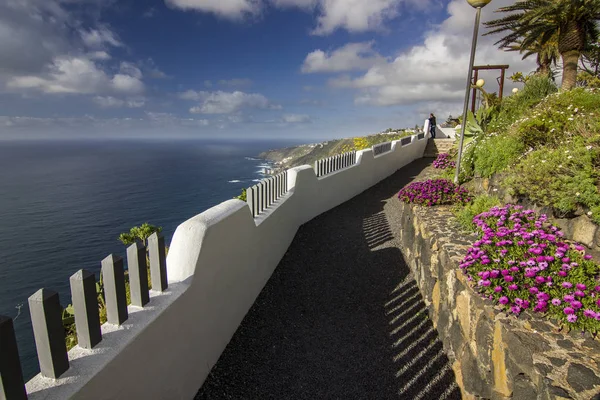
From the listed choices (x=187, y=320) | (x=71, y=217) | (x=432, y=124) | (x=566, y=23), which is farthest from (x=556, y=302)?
(x=71, y=217)

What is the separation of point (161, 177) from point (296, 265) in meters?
124

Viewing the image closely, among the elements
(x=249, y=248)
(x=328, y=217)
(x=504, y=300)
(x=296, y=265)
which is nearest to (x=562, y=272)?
(x=504, y=300)

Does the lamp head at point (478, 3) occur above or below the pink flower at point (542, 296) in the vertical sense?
above

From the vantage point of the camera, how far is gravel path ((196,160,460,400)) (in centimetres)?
314

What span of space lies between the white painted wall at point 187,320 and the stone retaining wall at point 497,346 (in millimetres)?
2419

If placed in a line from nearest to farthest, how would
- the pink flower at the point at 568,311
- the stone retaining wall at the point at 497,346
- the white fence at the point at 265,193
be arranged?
the stone retaining wall at the point at 497,346, the pink flower at the point at 568,311, the white fence at the point at 265,193

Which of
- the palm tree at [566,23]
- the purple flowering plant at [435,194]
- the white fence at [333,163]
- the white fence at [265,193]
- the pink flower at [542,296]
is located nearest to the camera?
the pink flower at [542,296]

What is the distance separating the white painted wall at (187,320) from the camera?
6.15ft

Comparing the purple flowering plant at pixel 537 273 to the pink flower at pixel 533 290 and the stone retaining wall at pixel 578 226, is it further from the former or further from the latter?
the stone retaining wall at pixel 578 226

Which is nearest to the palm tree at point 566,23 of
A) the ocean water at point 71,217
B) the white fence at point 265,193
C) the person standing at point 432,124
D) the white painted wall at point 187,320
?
the person standing at point 432,124

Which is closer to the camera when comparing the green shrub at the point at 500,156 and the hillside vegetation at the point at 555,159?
the hillside vegetation at the point at 555,159

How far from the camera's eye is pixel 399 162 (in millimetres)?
15070

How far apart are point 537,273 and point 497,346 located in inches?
34.3

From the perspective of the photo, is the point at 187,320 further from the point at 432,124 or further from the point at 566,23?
the point at 432,124
